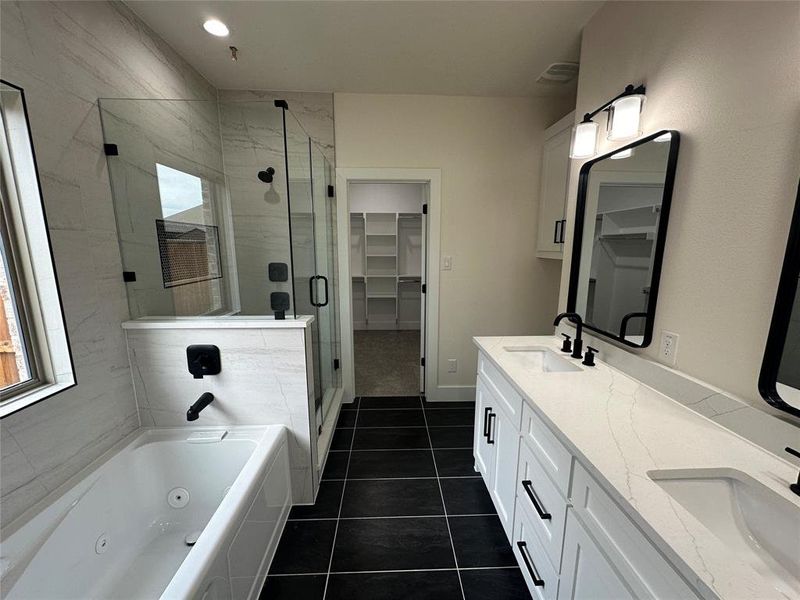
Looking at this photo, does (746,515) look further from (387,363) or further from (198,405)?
(387,363)

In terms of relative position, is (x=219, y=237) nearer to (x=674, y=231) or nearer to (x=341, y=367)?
(x=341, y=367)

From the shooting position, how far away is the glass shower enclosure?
1646mm

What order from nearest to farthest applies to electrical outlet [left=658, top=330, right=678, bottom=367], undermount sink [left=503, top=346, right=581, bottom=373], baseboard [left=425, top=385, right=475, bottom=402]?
electrical outlet [left=658, top=330, right=678, bottom=367] < undermount sink [left=503, top=346, right=581, bottom=373] < baseboard [left=425, top=385, right=475, bottom=402]

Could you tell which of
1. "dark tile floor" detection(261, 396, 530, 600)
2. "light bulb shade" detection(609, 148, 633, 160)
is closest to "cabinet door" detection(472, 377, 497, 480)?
"dark tile floor" detection(261, 396, 530, 600)

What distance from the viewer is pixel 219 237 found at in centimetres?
217

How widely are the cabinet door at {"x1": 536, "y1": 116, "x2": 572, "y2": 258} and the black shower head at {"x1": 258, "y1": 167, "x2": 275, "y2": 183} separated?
208 cm

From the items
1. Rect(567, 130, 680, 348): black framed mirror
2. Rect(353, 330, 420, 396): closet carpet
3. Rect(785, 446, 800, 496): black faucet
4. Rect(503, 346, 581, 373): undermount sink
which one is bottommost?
Rect(353, 330, 420, 396): closet carpet

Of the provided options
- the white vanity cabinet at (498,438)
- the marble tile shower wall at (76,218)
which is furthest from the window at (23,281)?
the white vanity cabinet at (498,438)

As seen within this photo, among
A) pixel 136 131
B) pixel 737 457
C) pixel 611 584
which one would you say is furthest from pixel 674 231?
pixel 136 131

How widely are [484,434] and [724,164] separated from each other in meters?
1.63

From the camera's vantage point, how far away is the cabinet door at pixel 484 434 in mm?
1778

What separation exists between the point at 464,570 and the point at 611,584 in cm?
89

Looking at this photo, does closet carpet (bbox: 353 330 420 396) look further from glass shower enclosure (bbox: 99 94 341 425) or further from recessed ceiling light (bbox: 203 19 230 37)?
recessed ceiling light (bbox: 203 19 230 37)

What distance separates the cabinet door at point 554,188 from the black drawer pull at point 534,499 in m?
1.72
